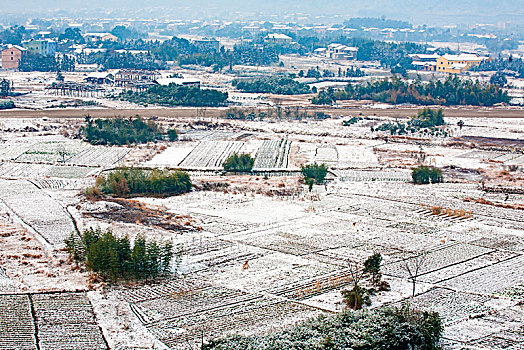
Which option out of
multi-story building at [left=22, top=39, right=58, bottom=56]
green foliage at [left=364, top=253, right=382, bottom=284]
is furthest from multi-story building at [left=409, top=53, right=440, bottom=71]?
green foliage at [left=364, top=253, right=382, bottom=284]

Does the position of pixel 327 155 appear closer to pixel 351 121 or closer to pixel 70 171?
pixel 351 121

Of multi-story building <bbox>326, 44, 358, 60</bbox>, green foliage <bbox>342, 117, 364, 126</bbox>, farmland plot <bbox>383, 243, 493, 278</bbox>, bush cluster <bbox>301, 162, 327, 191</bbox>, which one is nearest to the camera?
farmland plot <bbox>383, 243, 493, 278</bbox>

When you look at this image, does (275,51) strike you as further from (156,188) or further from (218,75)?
(156,188)

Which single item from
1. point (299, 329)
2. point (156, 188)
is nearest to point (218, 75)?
point (156, 188)

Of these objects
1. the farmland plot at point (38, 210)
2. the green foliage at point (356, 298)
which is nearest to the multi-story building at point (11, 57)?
the farmland plot at point (38, 210)

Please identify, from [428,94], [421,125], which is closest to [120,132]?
[421,125]

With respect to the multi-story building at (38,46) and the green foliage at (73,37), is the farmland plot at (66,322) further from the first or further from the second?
the green foliage at (73,37)

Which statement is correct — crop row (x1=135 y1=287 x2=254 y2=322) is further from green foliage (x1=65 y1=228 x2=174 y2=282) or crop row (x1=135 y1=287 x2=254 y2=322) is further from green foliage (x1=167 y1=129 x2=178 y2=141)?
green foliage (x1=167 y1=129 x2=178 y2=141)
